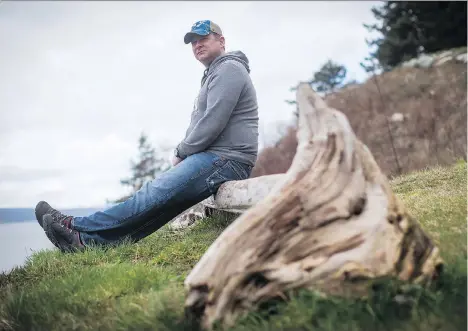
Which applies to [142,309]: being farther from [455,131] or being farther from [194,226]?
[455,131]

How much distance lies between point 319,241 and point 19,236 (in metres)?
4.26

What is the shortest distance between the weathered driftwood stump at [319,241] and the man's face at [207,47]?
3.02m

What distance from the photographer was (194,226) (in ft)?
19.9

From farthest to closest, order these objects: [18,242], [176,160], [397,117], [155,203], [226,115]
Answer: [397,117] < [176,160] < [18,242] < [226,115] < [155,203]

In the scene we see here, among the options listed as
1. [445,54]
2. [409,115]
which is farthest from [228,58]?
[445,54]

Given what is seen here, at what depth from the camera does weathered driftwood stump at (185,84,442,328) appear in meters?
2.30

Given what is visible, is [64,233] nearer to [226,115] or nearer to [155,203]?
[155,203]

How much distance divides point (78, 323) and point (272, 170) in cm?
1599

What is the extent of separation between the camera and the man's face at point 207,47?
532 cm

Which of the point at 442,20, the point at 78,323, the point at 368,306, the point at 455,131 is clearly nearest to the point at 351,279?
the point at 368,306

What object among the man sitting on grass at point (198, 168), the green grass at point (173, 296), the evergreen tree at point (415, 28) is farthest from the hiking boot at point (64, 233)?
the evergreen tree at point (415, 28)

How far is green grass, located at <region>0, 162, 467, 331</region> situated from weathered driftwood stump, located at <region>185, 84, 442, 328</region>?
4.3 inches

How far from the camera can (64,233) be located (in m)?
4.86

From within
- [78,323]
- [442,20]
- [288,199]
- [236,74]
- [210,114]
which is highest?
[442,20]
